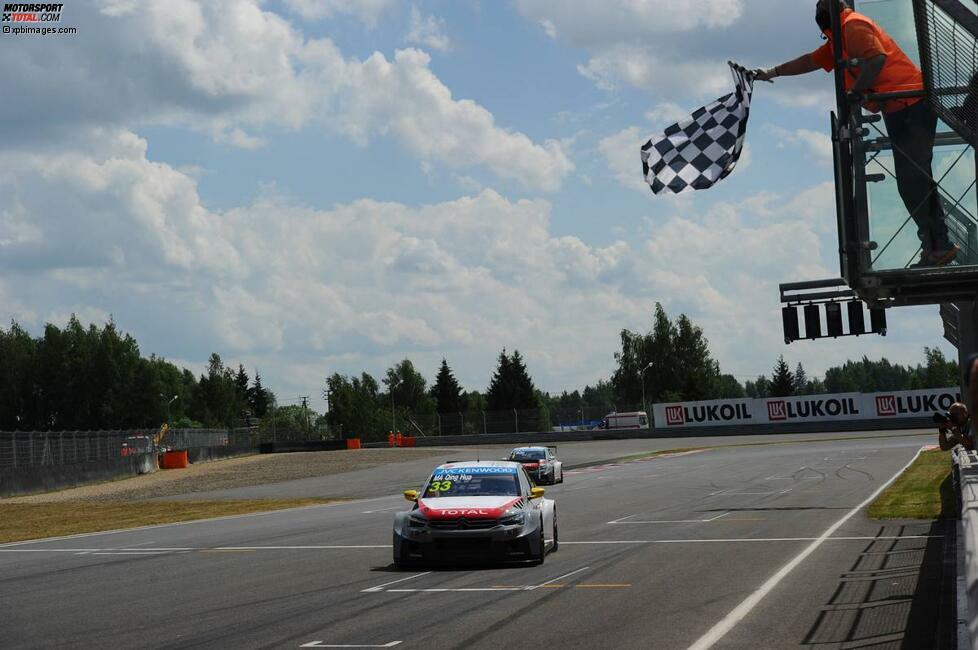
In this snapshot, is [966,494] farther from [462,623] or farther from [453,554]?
[453,554]

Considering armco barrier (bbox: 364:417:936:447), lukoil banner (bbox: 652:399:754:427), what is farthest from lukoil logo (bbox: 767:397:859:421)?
lukoil banner (bbox: 652:399:754:427)

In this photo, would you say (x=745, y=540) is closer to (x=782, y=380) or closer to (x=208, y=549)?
(x=208, y=549)

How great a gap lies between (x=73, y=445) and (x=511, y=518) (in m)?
40.8

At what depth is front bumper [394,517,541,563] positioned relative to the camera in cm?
1416

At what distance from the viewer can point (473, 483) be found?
15.8 meters

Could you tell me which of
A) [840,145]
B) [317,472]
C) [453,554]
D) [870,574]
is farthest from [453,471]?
[317,472]

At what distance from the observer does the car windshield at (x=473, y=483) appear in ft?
50.6

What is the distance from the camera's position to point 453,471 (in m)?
16.2

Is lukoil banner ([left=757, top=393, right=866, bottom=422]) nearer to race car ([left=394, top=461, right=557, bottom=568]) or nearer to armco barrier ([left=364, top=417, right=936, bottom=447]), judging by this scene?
armco barrier ([left=364, top=417, right=936, bottom=447])

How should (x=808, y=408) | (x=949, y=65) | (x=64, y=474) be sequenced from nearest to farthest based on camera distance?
(x=949, y=65) < (x=64, y=474) < (x=808, y=408)

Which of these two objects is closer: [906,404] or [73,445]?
[73,445]

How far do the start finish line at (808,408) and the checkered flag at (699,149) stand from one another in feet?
215

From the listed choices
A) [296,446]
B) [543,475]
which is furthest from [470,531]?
[296,446]

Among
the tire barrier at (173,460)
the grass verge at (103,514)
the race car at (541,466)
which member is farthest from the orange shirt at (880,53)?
the tire barrier at (173,460)
